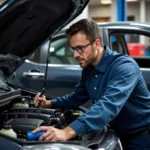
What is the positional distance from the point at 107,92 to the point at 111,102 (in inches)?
3.4

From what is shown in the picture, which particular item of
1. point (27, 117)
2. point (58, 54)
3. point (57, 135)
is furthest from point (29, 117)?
point (58, 54)

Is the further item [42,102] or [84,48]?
[42,102]

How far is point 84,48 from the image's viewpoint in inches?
82.5

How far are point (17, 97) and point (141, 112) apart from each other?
3.22ft

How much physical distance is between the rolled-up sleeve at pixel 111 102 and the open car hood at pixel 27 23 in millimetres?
529

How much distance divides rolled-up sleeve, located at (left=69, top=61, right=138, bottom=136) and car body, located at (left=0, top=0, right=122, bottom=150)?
105 mm

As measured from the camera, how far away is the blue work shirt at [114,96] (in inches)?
75.2

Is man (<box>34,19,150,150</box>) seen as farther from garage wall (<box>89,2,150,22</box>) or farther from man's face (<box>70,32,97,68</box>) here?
garage wall (<box>89,2,150,22</box>)

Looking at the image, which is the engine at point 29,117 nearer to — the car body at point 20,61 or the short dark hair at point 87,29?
the car body at point 20,61

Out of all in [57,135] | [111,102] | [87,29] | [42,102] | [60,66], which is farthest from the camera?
[60,66]

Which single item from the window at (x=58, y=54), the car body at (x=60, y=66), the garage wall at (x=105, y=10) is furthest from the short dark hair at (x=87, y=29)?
the garage wall at (x=105, y=10)

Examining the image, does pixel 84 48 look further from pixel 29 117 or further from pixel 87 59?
pixel 29 117

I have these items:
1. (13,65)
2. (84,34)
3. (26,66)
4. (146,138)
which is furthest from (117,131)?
(26,66)

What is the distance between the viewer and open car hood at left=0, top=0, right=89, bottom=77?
2.05 m
